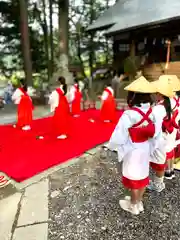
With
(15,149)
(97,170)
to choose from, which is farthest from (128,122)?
(15,149)

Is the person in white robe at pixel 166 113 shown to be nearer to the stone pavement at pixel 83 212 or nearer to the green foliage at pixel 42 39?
the stone pavement at pixel 83 212

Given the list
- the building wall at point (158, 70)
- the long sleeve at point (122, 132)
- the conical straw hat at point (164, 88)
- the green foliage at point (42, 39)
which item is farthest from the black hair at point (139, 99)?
the green foliage at point (42, 39)

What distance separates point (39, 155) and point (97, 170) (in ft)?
4.09

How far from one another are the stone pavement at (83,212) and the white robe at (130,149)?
1.69 feet

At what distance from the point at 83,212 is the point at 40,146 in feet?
8.13

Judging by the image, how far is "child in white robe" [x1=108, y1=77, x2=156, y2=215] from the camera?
8.39 feet

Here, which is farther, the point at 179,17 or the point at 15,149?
the point at 179,17

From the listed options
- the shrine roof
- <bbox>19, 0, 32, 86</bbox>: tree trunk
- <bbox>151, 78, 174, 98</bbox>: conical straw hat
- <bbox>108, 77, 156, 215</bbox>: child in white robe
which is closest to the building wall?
the shrine roof

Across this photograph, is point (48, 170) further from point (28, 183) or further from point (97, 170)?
point (97, 170)

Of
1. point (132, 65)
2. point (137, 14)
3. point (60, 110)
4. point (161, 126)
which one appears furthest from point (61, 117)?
point (137, 14)

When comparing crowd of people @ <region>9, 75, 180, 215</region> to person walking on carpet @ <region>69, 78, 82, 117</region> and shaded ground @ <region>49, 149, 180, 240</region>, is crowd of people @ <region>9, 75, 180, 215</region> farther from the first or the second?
person walking on carpet @ <region>69, 78, 82, 117</region>

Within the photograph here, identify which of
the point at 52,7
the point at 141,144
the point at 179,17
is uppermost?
the point at 52,7

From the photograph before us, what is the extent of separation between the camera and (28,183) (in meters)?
3.47

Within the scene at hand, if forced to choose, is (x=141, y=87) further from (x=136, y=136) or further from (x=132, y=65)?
(x=132, y=65)
